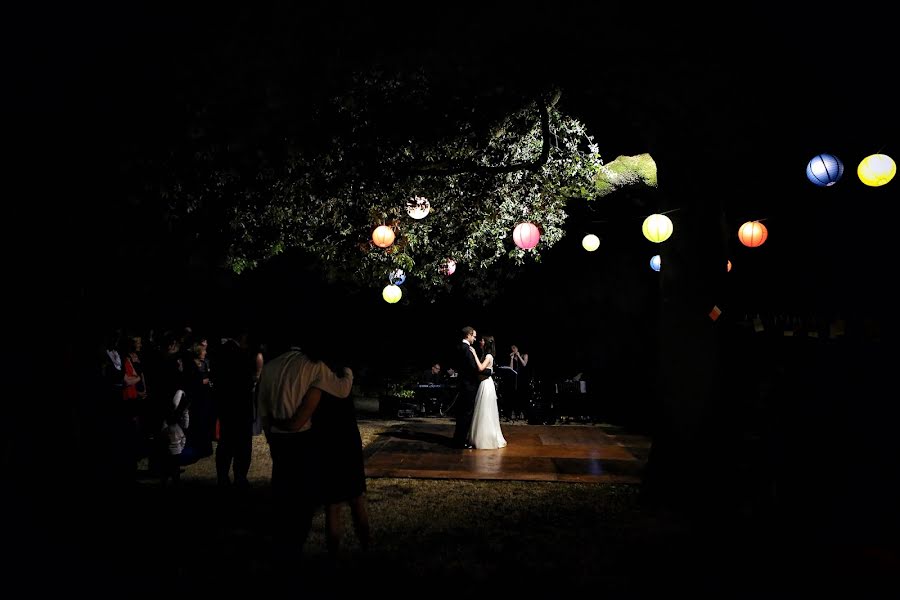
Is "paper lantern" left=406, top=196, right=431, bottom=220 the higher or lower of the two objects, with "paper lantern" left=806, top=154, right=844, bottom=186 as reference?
lower

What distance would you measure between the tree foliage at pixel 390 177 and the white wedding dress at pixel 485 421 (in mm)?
2530

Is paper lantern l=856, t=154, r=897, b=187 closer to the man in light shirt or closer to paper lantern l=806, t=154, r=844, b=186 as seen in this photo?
paper lantern l=806, t=154, r=844, b=186

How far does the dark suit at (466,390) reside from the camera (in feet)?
33.0

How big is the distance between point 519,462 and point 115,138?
6.46 m

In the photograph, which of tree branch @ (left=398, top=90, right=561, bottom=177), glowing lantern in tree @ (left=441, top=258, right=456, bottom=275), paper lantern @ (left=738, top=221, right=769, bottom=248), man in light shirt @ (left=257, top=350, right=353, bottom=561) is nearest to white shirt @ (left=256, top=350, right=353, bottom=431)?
man in light shirt @ (left=257, top=350, right=353, bottom=561)

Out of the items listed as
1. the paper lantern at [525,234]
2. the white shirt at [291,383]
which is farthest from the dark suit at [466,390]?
the white shirt at [291,383]

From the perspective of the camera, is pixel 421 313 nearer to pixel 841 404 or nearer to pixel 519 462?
pixel 519 462

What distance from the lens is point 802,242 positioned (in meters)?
12.6

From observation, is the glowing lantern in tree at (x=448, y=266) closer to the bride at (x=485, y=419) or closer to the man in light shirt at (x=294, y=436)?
the bride at (x=485, y=419)

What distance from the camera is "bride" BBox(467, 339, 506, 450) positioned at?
Answer: 10.2m

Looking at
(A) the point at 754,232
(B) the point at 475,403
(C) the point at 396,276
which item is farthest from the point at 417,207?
(A) the point at 754,232

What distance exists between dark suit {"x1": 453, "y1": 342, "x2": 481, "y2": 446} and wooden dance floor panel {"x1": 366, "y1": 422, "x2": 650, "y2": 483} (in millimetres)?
344

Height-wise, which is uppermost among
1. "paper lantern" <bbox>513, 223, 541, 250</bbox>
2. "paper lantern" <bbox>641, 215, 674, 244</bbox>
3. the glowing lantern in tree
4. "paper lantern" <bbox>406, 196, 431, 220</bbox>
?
"paper lantern" <bbox>406, 196, 431, 220</bbox>

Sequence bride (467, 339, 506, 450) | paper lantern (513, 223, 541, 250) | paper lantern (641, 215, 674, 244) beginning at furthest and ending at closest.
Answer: bride (467, 339, 506, 450) < paper lantern (513, 223, 541, 250) < paper lantern (641, 215, 674, 244)
